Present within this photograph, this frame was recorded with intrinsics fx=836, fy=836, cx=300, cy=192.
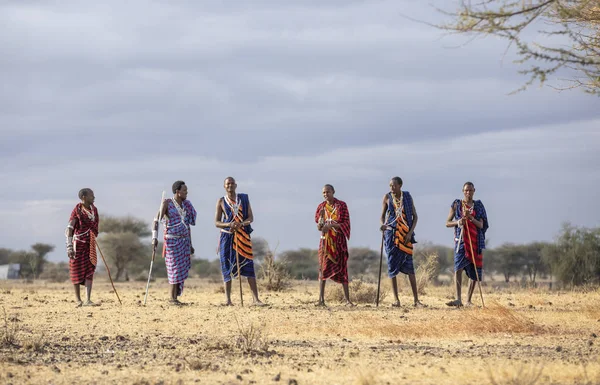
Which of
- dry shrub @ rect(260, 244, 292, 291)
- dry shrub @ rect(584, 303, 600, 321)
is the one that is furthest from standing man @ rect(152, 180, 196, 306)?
dry shrub @ rect(584, 303, 600, 321)

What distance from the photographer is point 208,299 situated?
19.4m

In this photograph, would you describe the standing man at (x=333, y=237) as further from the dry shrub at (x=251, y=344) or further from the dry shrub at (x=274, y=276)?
the dry shrub at (x=251, y=344)

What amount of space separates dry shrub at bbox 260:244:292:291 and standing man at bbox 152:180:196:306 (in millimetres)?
4654

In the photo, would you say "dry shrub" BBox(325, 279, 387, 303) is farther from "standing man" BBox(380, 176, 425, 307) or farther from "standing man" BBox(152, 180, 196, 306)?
"standing man" BBox(152, 180, 196, 306)

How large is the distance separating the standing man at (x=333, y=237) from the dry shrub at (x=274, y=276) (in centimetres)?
477

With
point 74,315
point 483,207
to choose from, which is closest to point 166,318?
point 74,315

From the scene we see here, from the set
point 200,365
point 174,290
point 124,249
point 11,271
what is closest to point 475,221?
point 174,290

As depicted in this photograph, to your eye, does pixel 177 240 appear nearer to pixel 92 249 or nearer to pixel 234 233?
pixel 234 233

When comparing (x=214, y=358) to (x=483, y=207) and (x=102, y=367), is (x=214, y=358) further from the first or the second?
(x=483, y=207)

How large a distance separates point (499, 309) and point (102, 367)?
6.36 metres

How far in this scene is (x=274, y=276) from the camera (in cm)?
2155

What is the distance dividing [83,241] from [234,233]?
3.21 metres

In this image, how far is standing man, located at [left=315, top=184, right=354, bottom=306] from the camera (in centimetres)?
1655

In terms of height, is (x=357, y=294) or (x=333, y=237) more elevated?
(x=333, y=237)
